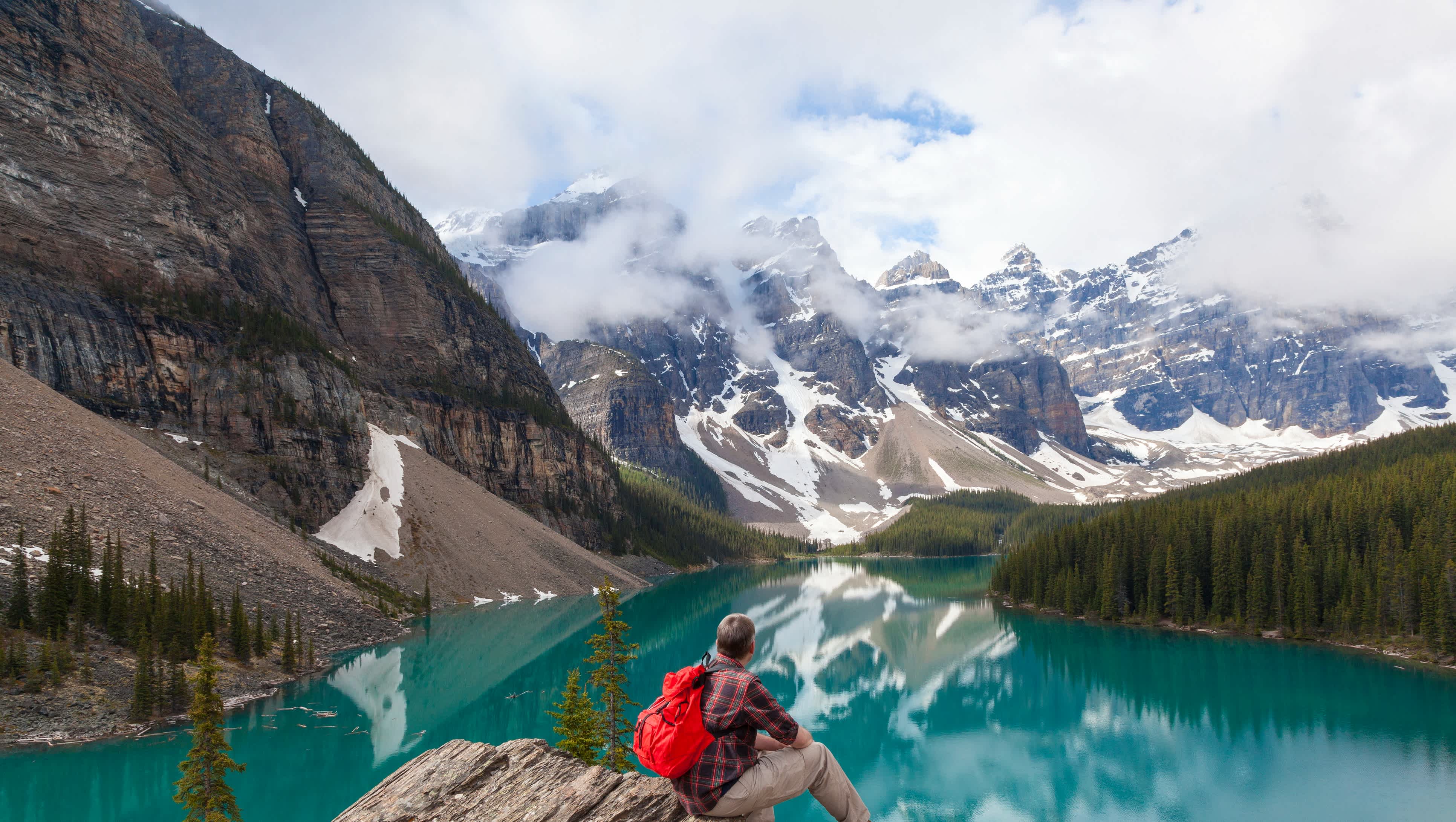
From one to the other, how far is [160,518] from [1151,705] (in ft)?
168

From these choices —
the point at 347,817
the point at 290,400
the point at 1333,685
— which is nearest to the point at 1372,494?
the point at 1333,685

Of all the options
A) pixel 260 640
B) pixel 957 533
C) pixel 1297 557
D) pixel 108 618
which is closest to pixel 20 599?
pixel 108 618

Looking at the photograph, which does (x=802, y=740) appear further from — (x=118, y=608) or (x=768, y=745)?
(x=118, y=608)

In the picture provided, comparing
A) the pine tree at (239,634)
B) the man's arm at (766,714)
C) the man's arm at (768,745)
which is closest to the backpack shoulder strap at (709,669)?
the man's arm at (766,714)

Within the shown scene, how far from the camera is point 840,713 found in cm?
3959

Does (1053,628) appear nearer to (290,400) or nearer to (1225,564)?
(1225,564)

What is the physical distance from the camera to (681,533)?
451ft

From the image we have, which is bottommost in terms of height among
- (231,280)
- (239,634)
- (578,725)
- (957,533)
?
(957,533)

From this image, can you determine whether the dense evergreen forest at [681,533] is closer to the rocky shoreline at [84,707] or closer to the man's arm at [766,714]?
the rocky shoreline at [84,707]

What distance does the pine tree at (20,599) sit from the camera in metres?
27.5

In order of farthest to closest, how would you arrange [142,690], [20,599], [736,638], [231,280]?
[231,280]
[20,599]
[142,690]
[736,638]

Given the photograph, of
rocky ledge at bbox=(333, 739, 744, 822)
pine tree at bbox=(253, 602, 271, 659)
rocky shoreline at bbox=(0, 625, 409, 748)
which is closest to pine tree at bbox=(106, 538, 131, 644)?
rocky shoreline at bbox=(0, 625, 409, 748)

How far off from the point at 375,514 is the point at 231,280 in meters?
28.0

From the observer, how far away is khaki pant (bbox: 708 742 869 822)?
18.3 feet
